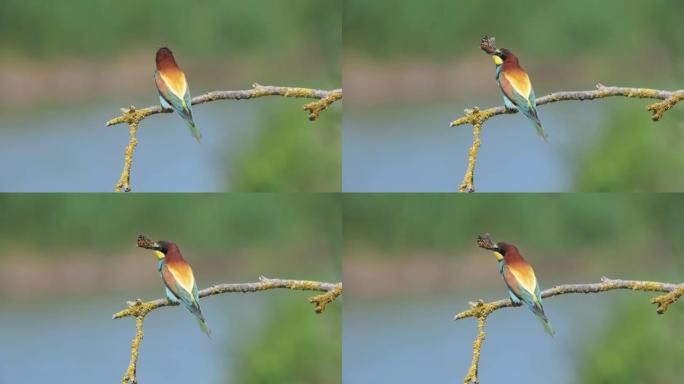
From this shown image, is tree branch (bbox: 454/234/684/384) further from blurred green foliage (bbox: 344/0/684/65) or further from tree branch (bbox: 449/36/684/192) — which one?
blurred green foliage (bbox: 344/0/684/65)

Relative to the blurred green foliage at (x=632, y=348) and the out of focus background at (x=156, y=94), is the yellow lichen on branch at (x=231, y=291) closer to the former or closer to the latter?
the out of focus background at (x=156, y=94)

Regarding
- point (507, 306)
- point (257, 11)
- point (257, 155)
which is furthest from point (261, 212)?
point (507, 306)

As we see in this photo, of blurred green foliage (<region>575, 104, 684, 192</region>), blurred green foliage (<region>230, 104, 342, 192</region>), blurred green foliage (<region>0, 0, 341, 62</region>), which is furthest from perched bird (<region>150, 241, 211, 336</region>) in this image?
blurred green foliage (<region>575, 104, 684, 192</region>)

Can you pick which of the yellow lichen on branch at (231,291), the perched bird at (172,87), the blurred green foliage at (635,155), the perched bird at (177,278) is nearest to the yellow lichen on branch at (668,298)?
the blurred green foliage at (635,155)

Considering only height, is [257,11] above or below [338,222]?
above

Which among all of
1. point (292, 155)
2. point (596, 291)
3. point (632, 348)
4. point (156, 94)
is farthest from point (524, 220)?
point (156, 94)

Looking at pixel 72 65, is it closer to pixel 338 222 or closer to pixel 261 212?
pixel 261 212
